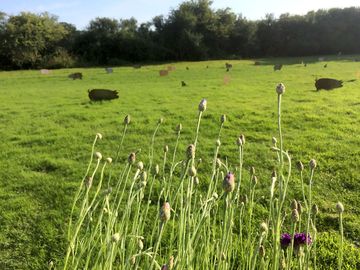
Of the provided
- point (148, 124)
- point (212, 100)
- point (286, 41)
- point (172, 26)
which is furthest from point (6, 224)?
point (286, 41)

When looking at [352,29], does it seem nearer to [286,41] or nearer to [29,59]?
[286,41]

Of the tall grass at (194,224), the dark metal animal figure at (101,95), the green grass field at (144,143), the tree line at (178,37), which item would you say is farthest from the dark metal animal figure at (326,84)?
the tree line at (178,37)

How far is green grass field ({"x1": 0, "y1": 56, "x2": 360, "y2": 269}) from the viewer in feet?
12.8

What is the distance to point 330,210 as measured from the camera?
4102mm

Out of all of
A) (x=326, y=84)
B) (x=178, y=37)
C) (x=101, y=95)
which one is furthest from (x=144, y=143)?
(x=178, y=37)

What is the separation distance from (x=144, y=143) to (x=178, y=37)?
36.6 metres

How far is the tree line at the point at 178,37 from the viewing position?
36.5 meters

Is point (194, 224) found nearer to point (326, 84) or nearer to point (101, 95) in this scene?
point (101, 95)

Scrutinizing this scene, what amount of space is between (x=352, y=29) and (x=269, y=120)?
134ft

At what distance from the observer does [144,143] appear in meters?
6.32

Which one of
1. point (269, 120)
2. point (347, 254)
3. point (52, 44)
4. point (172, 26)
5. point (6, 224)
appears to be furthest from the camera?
point (172, 26)

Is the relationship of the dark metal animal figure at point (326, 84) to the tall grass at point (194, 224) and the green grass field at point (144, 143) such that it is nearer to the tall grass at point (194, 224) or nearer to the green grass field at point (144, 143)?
the green grass field at point (144, 143)

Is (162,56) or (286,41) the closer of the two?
(162,56)

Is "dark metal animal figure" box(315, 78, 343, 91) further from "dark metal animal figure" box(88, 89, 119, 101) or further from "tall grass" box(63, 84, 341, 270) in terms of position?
"tall grass" box(63, 84, 341, 270)
